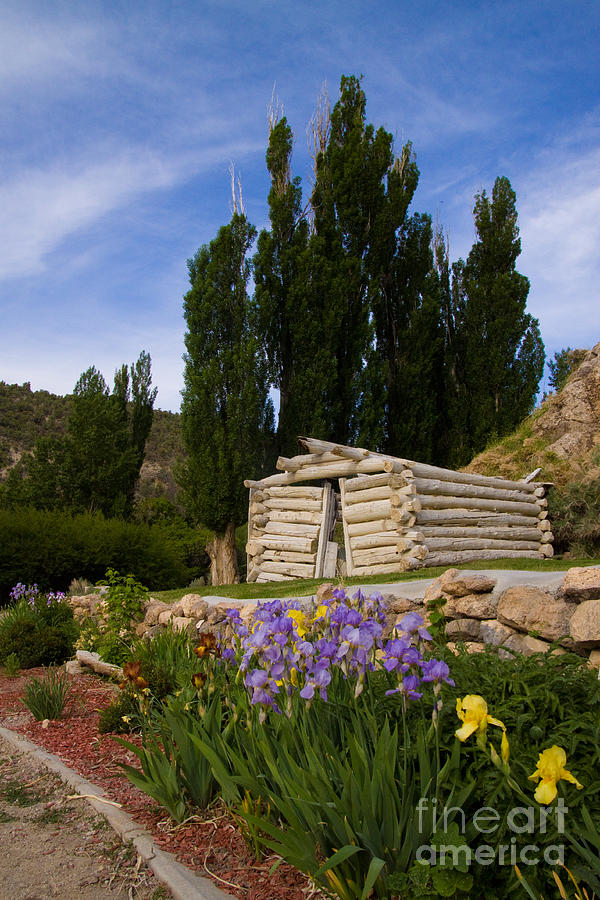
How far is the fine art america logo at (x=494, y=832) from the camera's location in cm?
190

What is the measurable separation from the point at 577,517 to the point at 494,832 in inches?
493

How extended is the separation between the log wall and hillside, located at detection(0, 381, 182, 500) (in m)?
21.9

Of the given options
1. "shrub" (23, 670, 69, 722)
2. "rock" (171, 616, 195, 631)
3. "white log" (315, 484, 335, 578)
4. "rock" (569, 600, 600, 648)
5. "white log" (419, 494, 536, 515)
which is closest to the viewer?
"rock" (569, 600, 600, 648)

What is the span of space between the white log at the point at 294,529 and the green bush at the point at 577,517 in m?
5.38

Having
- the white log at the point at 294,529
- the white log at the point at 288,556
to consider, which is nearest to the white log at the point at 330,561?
the white log at the point at 288,556

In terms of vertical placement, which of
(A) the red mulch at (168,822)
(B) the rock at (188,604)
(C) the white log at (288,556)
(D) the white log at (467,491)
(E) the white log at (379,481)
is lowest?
(A) the red mulch at (168,822)

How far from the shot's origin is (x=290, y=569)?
1213 centimetres

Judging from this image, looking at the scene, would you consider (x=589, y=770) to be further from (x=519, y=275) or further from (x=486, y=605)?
(x=519, y=275)

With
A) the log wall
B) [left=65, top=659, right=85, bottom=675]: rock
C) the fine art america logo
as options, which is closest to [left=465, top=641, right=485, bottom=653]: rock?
the fine art america logo

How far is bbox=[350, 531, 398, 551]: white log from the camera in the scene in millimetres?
10023

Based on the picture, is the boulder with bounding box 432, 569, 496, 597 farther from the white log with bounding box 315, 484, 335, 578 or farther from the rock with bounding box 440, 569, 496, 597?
the white log with bounding box 315, 484, 335, 578

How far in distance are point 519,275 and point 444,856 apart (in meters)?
20.6

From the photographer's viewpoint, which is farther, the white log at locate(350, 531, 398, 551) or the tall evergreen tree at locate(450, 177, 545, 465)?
the tall evergreen tree at locate(450, 177, 545, 465)

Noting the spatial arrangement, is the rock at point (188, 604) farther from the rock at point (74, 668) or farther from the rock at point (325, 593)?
the rock at point (325, 593)
